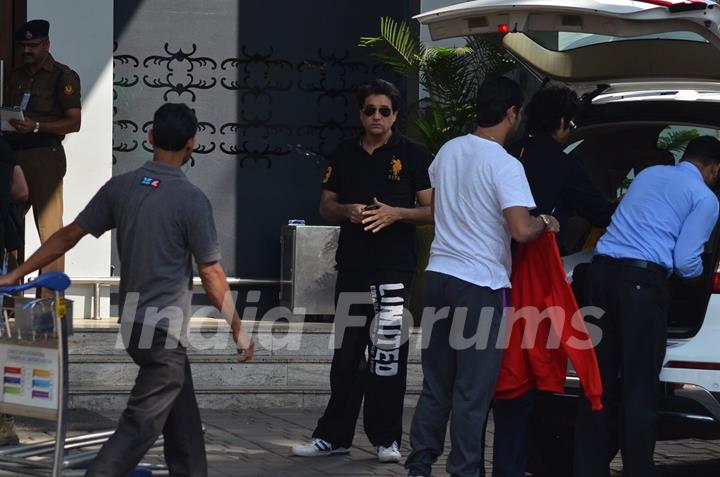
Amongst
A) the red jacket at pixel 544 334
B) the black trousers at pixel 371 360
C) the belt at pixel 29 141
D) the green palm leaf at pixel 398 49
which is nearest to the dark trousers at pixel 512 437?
the red jacket at pixel 544 334

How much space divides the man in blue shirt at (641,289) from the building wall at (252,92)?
512cm

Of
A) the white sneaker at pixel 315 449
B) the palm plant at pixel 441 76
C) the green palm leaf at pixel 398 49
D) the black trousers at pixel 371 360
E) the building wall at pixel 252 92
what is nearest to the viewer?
the black trousers at pixel 371 360

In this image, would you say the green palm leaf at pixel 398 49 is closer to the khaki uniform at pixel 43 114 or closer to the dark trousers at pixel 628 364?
the khaki uniform at pixel 43 114

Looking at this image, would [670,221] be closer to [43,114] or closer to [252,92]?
[43,114]

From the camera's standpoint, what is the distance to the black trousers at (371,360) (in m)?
7.63

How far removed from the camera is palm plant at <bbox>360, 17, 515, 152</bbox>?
35.6ft

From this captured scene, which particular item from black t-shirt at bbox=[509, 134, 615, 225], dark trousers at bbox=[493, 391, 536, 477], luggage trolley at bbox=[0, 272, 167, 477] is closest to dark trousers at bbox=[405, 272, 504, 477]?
dark trousers at bbox=[493, 391, 536, 477]

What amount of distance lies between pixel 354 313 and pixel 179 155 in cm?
210

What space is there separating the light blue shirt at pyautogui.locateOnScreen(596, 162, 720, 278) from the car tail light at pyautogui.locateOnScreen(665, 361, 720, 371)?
397 mm

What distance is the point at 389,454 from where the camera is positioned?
302 inches

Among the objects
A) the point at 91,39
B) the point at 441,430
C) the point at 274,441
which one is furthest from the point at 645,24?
the point at 91,39

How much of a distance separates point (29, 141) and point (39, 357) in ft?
13.9

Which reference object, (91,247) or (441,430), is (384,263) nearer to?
(441,430)

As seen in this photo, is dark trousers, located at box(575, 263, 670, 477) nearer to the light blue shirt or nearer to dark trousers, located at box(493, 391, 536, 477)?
the light blue shirt
